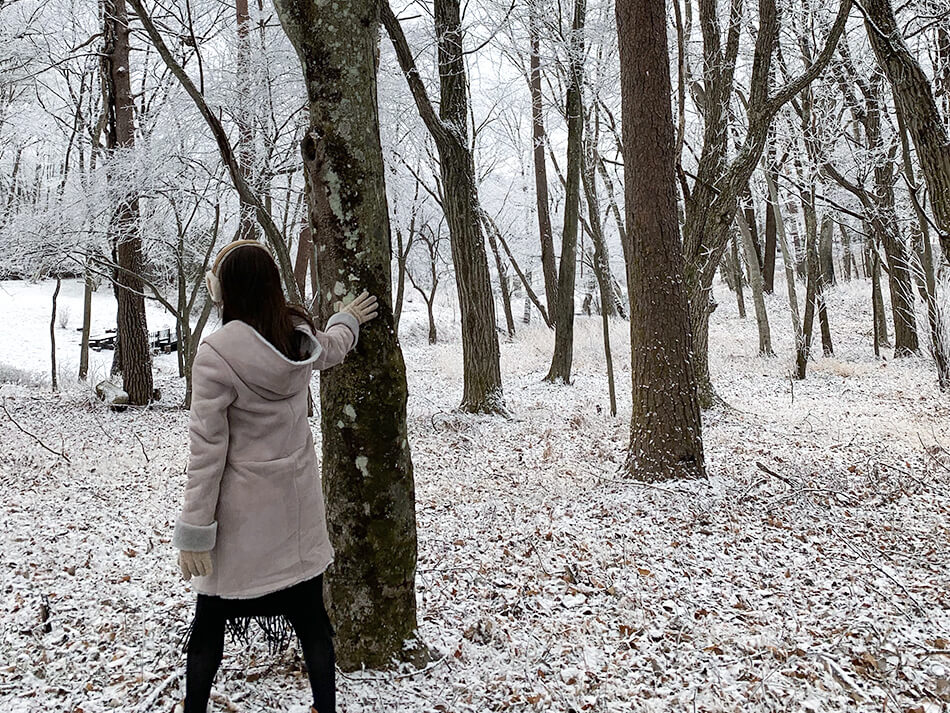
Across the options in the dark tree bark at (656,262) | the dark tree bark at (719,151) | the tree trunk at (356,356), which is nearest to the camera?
A: the tree trunk at (356,356)

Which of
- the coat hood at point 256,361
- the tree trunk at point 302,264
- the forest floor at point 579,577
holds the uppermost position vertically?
the tree trunk at point 302,264

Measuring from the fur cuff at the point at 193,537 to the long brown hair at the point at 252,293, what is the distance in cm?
68

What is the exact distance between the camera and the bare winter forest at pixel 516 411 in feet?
9.67

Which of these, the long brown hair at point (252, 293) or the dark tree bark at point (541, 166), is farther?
the dark tree bark at point (541, 166)

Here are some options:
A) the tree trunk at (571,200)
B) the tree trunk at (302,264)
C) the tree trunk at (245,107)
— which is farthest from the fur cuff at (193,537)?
the tree trunk at (571,200)

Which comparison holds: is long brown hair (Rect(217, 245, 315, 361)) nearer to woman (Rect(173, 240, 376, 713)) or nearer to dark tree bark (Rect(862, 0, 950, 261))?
woman (Rect(173, 240, 376, 713))

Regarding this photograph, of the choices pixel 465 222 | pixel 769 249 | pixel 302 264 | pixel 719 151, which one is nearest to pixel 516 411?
pixel 465 222

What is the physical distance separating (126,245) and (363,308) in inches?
416

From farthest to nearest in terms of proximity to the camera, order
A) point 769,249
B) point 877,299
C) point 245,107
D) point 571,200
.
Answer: point 769,249
point 877,299
point 571,200
point 245,107

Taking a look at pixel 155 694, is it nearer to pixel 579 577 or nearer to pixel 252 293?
pixel 252 293

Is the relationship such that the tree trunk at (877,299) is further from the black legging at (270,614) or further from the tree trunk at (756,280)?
the black legging at (270,614)

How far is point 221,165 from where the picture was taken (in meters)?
10.5

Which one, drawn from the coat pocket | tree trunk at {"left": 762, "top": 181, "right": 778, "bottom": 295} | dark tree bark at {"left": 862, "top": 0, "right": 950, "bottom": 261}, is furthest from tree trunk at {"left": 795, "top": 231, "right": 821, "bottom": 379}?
the coat pocket

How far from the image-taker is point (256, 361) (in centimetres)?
234
